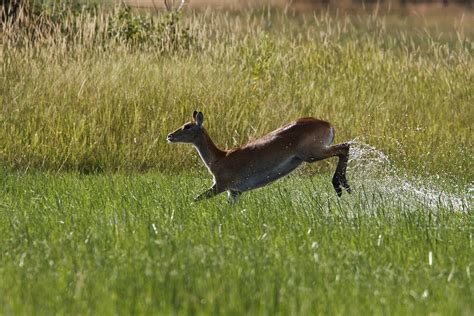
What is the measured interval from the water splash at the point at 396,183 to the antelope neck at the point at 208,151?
1.35 m

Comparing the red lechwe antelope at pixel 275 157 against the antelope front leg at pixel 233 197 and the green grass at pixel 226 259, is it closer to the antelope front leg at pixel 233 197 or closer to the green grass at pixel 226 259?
the antelope front leg at pixel 233 197

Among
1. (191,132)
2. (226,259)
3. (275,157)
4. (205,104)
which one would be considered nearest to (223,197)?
(191,132)

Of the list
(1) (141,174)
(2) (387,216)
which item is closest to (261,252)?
(2) (387,216)

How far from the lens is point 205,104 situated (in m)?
14.3

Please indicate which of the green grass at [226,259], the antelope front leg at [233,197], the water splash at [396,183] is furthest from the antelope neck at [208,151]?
the water splash at [396,183]

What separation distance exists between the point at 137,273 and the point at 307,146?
4100mm

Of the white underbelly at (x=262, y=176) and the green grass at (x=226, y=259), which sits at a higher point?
the green grass at (x=226, y=259)

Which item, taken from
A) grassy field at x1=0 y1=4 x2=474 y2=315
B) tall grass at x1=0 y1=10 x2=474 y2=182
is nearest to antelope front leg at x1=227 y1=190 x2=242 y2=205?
grassy field at x1=0 y1=4 x2=474 y2=315

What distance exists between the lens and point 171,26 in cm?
1839

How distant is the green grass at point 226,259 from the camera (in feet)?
18.5

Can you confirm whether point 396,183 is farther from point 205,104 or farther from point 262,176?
point 205,104

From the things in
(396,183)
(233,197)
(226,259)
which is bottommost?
(396,183)

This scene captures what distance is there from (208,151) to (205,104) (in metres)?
4.01

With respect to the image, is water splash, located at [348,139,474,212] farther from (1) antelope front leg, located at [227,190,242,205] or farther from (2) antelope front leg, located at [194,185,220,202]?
(2) antelope front leg, located at [194,185,220,202]
